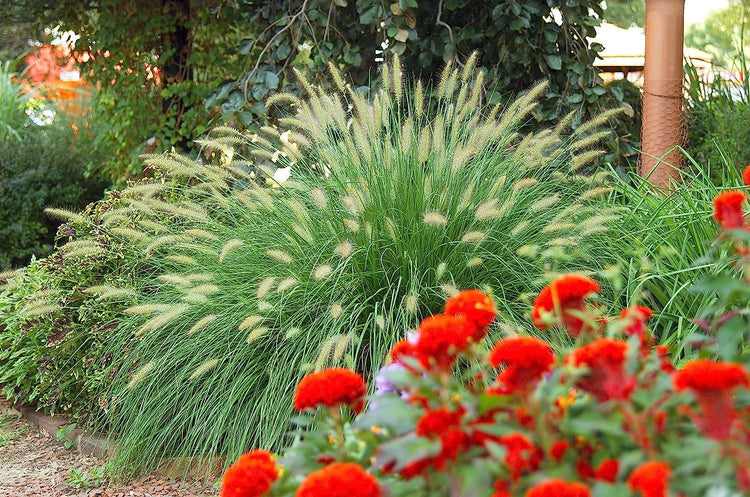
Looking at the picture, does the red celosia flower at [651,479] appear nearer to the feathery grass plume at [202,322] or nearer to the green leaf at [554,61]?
the feathery grass plume at [202,322]

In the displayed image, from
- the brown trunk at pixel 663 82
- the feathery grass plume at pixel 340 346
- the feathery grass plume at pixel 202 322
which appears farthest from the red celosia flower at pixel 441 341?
the brown trunk at pixel 663 82

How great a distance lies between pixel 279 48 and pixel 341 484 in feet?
13.0

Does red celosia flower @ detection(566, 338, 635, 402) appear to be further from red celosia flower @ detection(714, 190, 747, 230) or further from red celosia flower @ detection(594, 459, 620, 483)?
red celosia flower @ detection(714, 190, 747, 230)

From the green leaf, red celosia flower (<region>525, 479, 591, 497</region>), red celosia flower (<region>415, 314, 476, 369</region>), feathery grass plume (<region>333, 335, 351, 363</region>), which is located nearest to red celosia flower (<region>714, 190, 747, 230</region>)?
red celosia flower (<region>415, 314, 476, 369</region>)

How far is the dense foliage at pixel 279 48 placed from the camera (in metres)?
4.32

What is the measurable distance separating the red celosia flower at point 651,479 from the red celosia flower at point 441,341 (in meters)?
0.27

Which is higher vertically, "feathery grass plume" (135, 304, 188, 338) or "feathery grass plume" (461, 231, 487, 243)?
"feathery grass plume" (461, 231, 487, 243)

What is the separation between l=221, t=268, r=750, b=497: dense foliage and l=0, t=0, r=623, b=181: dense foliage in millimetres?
3237

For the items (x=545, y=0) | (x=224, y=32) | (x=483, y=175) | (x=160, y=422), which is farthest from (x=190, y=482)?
(x=224, y=32)

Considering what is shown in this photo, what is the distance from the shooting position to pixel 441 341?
3.27ft

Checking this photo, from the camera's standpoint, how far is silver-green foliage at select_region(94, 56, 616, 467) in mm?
2625

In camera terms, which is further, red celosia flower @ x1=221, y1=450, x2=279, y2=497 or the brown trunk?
the brown trunk

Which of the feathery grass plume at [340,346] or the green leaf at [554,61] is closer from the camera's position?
the feathery grass plume at [340,346]

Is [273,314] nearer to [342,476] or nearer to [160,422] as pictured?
[160,422]
